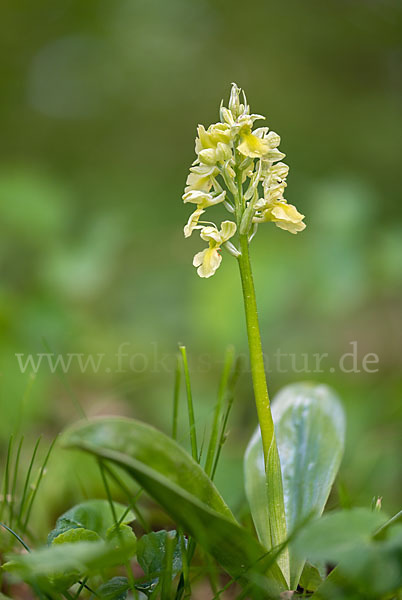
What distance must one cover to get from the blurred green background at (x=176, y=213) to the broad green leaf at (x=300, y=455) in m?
0.11

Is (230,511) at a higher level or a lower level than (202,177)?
lower

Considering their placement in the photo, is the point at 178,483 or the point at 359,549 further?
the point at 178,483

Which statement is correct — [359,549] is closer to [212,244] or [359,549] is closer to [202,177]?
[212,244]

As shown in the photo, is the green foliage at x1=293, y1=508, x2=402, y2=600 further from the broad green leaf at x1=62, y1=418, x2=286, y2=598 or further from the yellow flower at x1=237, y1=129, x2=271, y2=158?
the yellow flower at x1=237, y1=129, x2=271, y2=158

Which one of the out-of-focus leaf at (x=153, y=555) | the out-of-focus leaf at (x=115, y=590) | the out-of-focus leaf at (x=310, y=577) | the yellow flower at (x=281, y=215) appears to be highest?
the yellow flower at (x=281, y=215)

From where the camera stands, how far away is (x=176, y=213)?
636 centimetres

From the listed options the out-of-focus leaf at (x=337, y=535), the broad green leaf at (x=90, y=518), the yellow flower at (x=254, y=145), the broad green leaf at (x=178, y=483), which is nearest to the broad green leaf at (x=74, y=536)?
the broad green leaf at (x=90, y=518)

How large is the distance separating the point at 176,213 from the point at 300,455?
4.94 metres

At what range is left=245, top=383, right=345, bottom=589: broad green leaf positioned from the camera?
1494 mm

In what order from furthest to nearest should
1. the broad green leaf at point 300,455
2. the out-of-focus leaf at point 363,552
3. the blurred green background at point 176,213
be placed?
the blurred green background at point 176,213 < the broad green leaf at point 300,455 < the out-of-focus leaf at point 363,552

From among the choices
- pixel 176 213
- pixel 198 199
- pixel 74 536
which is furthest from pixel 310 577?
pixel 176 213

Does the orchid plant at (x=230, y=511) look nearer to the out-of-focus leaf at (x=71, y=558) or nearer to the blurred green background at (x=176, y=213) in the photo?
the out-of-focus leaf at (x=71, y=558)

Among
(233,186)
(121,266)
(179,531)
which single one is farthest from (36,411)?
(121,266)

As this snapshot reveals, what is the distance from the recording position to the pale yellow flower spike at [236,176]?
1.36m
